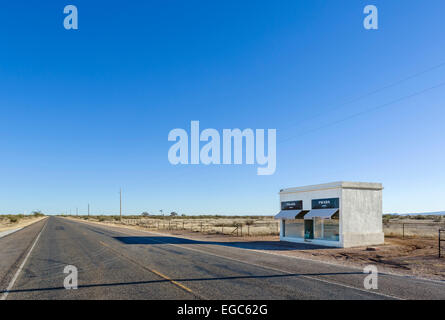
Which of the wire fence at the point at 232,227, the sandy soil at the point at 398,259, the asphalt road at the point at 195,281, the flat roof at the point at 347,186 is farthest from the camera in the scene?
the wire fence at the point at 232,227

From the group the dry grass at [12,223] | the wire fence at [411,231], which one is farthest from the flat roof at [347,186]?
the dry grass at [12,223]

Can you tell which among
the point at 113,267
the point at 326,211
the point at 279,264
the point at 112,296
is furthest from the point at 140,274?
the point at 326,211

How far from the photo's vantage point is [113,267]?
44.5 ft

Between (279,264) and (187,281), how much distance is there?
5782 mm

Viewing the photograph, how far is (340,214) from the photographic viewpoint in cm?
2383

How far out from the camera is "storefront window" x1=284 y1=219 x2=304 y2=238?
27991 millimetres

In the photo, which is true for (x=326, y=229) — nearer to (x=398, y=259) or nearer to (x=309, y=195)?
(x=309, y=195)

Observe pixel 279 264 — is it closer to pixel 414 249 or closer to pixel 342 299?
pixel 342 299

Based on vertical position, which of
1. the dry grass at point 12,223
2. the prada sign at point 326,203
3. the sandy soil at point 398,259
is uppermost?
the prada sign at point 326,203

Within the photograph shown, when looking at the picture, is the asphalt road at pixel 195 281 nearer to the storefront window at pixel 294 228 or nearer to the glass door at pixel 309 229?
the glass door at pixel 309 229

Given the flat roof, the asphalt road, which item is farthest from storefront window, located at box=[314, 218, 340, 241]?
the asphalt road

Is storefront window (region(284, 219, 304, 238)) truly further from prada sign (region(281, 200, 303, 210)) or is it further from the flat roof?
the flat roof

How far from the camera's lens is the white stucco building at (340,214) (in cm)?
2400

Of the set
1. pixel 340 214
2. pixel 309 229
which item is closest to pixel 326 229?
pixel 309 229
